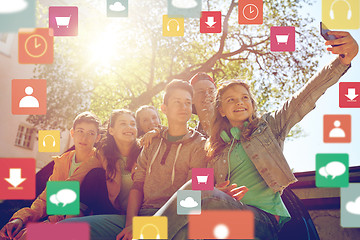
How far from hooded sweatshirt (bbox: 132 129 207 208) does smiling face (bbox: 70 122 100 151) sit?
26.3 inches

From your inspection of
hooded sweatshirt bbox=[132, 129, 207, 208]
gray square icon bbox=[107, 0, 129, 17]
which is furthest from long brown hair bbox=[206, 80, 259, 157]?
gray square icon bbox=[107, 0, 129, 17]

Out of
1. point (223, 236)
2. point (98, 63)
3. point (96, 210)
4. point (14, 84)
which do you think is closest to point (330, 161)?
point (223, 236)

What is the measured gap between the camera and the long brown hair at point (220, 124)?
2.11 metres

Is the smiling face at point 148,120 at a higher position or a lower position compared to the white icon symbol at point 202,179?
higher

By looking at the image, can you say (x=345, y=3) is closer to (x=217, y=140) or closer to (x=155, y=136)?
(x=217, y=140)

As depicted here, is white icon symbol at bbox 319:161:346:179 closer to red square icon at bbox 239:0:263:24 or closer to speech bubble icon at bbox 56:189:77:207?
red square icon at bbox 239:0:263:24

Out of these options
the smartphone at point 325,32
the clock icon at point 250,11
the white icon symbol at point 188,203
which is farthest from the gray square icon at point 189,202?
the clock icon at point 250,11

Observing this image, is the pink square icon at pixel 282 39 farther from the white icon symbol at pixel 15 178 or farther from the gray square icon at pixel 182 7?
the white icon symbol at pixel 15 178

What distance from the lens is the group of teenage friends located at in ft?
6.21

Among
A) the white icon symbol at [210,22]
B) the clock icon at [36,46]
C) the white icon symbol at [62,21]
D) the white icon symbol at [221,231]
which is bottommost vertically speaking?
the white icon symbol at [221,231]

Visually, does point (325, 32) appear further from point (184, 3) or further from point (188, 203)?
point (184, 3)

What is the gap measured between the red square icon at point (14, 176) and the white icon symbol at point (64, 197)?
383 millimetres

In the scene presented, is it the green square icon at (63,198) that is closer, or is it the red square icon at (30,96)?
the green square icon at (63,198)

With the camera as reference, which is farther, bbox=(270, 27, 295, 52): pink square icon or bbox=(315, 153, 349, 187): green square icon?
bbox=(270, 27, 295, 52): pink square icon
